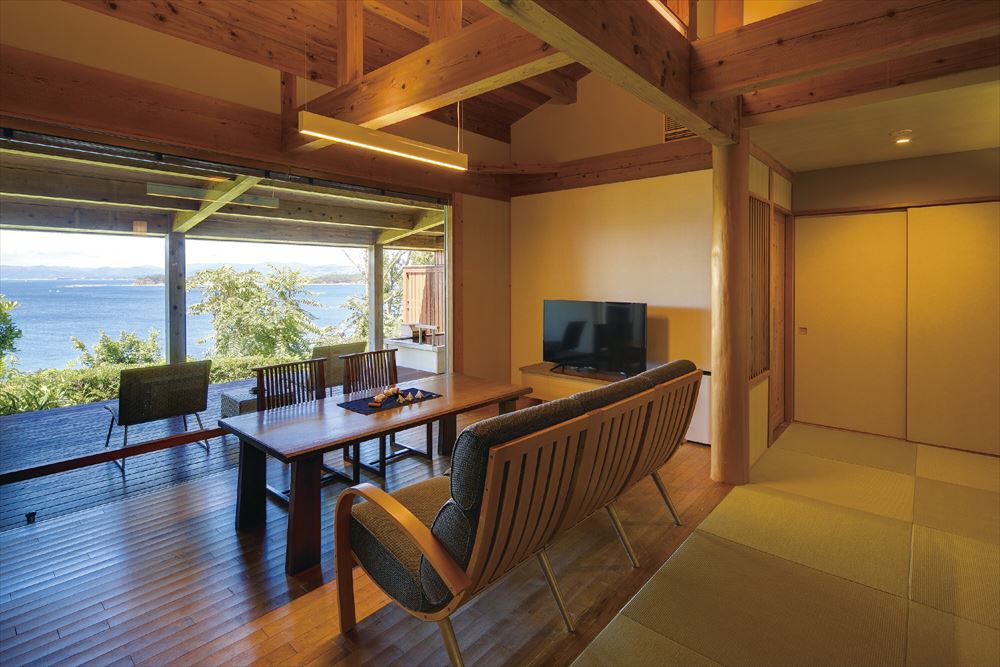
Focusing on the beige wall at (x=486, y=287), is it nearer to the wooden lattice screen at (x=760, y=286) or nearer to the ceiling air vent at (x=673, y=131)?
the ceiling air vent at (x=673, y=131)

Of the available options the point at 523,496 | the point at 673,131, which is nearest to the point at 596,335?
the point at 673,131

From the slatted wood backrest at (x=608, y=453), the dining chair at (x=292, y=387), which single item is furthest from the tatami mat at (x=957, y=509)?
the dining chair at (x=292, y=387)

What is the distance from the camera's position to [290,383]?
11.3ft

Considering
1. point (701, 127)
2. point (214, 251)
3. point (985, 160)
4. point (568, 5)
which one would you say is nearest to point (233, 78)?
point (214, 251)

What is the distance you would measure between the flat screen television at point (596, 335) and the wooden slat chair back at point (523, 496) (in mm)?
2816

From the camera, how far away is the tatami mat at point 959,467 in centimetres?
355

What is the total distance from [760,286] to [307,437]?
12.4 feet

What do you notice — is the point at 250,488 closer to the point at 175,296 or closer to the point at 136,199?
the point at 175,296

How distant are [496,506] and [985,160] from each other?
4861mm

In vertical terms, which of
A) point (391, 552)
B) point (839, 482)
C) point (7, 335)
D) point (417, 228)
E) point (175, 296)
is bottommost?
point (839, 482)

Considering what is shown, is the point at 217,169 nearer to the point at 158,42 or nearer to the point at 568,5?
the point at 158,42

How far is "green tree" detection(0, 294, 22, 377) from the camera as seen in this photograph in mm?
2646

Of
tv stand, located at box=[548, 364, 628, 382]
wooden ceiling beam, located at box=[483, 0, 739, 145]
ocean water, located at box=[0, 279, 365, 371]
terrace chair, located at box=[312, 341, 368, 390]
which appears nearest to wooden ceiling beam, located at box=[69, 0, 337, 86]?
ocean water, located at box=[0, 279, 365, 371]

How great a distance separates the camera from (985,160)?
3.91m
